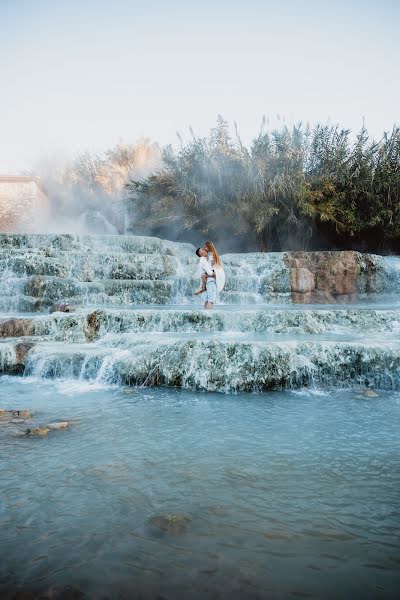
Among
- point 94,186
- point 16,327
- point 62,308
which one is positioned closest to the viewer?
point 16,327

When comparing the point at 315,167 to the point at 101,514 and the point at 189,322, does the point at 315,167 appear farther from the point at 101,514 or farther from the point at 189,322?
the point at 101,514

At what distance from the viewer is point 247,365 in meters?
4.64

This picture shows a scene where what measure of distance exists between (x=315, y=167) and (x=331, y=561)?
1510cm

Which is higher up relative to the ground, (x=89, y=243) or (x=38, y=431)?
(x=89, y=243)

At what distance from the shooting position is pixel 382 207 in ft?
45.1

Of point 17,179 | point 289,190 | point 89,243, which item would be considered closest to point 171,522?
point 89,243

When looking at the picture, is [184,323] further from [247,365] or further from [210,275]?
[247,365]

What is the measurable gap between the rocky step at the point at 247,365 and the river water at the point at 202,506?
1.09 metres

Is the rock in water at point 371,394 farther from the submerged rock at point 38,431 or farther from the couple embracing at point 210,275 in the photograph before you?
the couple embracing at point 210,275

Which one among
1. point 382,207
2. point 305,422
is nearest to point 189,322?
point 305,422

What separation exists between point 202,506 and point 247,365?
111 inches

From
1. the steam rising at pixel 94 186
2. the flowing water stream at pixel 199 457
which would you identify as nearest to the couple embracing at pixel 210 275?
the flowing water stream at pixel 199 457

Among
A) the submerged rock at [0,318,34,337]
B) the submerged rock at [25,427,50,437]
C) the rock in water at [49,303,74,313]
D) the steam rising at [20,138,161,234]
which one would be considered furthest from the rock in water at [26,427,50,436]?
the steam rising at [20,138,161,234]

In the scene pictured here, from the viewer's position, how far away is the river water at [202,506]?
1378 millimetres
